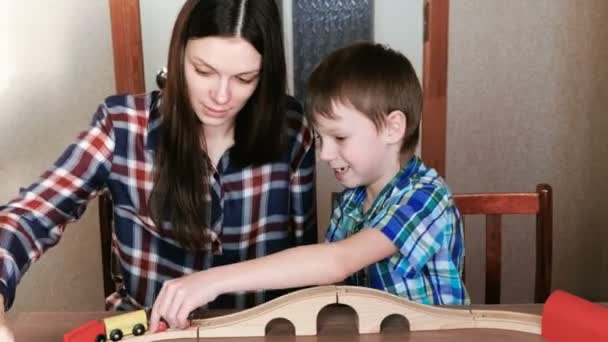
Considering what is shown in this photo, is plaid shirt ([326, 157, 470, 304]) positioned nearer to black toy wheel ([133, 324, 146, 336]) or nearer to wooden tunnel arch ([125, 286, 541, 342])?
wooden tunnel arch ([125, 286, 541, 342])

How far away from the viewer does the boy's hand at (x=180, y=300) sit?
0.84m

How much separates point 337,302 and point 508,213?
535 millimetres

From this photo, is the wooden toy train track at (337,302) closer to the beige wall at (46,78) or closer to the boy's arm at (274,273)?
the boy's arm at (274,273)

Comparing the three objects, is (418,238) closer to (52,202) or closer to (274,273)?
(274,273)

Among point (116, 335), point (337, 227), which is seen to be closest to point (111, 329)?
point (116, 335)

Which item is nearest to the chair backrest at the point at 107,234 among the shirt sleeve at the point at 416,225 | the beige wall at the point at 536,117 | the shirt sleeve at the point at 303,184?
the shirt sleeve at the point at 303,184

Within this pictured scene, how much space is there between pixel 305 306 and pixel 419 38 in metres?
1.01

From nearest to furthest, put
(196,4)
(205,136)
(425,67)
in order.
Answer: (196,4), (205,136), (425,67)

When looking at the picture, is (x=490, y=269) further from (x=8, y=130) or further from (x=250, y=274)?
(x=8, y=130)

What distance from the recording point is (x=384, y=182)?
3.66 ft

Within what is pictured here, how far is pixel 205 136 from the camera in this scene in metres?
1.19

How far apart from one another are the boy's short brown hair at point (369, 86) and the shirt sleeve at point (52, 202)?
35cm

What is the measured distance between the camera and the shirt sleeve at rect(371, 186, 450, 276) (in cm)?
97

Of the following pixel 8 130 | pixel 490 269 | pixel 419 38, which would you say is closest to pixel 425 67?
pixel 419 38
